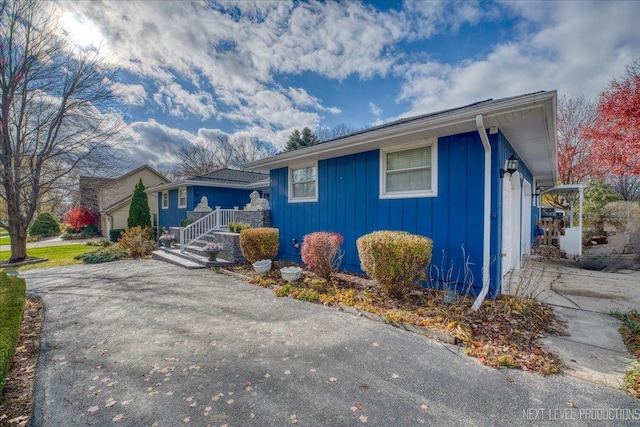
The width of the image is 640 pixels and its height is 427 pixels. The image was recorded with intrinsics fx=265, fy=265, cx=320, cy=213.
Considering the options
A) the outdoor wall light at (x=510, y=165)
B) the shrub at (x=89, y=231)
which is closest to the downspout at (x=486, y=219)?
the outdoor wall light at (x=510, y=165)

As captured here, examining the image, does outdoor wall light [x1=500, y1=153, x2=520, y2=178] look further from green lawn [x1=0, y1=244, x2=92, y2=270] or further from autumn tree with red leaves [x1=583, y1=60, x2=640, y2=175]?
green lawn [x1=0, y1=244, x2=92, y2=270]

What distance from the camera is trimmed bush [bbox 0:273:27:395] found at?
2.55 m

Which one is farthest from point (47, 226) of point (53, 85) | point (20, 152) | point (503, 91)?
point (503, 91)

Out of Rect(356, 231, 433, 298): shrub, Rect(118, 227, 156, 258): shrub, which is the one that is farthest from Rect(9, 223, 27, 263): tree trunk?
Rect(356, 231, 433, 298): shrub

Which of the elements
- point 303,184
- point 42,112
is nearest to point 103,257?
point 42,112

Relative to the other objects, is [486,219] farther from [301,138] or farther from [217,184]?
[301,138]

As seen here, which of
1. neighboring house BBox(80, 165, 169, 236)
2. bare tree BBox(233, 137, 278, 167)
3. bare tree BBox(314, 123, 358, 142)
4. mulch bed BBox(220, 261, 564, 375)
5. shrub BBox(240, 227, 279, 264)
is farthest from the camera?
bare tree BBox(233, 137, 278, 167)

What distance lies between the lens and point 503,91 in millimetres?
10438

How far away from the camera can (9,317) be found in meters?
3.57

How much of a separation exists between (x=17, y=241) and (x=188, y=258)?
9.69 meters

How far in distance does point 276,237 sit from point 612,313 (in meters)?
6.71

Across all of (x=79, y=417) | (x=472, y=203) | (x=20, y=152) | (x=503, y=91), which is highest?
(x=503, y=91)

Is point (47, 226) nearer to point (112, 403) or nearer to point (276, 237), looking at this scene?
point (276, 237)

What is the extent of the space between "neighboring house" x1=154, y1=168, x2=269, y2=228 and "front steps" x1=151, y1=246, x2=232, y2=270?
13.5 feet
